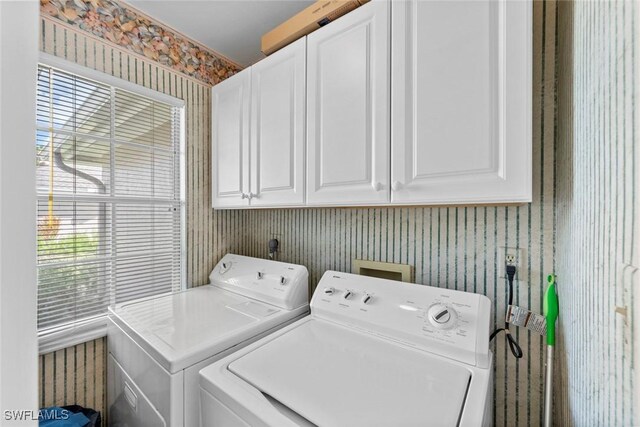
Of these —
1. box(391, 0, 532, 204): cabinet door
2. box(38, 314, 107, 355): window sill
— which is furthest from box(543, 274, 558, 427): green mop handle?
box(38, 314, 107, 355): window sill

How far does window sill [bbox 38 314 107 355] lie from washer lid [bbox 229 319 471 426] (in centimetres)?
109

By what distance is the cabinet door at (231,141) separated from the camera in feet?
5.42

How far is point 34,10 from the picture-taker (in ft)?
0.82

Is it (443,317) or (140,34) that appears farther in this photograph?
(140,34)

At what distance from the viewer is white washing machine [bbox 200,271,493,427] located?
0.75 m

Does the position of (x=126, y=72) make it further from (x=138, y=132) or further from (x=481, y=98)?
(x=481, y=98)

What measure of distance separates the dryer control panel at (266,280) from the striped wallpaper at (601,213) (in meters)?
1.13

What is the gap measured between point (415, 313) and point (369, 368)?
0.31m

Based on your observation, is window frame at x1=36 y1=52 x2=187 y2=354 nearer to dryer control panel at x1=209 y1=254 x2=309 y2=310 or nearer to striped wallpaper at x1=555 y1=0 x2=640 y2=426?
dryer control panel at x1=209 y1=254 x2=309 y2=310

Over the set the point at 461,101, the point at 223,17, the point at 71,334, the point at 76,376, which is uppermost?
the point at 223,17

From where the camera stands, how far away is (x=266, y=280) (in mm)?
1610

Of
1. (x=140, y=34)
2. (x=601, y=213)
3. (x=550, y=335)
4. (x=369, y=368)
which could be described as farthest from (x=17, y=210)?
(x=140, y=34)

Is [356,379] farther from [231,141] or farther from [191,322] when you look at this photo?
[231,141]

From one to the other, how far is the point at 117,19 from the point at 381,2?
156 centimetres
